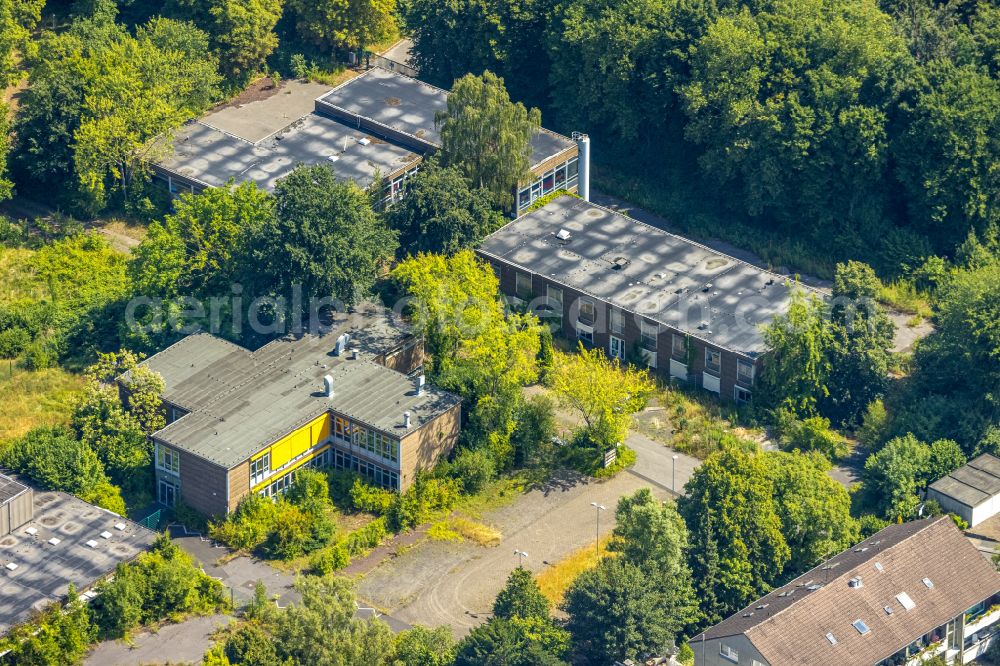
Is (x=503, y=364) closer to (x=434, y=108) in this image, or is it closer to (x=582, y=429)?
(x=582, y=429)

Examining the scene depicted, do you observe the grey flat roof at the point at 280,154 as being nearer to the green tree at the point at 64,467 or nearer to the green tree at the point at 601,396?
the green tree at the point at 601,396

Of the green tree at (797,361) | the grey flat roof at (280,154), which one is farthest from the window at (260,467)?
the green tree at (797,361)

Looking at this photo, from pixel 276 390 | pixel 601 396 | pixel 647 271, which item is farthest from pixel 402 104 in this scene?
pixel 601 396

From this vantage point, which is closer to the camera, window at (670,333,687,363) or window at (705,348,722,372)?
window at (705,348,722,372)

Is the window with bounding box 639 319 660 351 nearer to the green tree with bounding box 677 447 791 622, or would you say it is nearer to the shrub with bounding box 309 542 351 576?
the green tree with bounding box 677 447 791 622

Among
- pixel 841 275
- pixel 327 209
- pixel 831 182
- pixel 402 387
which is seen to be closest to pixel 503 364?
pixel 402 387

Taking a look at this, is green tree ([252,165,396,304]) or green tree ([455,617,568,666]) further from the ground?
green tree ([252,165,396,304])

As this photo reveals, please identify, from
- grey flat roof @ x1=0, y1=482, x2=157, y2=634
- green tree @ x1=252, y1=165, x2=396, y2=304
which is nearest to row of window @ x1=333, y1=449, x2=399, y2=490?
green tree @ x1=252, y1=165, x2=396, y2=304
